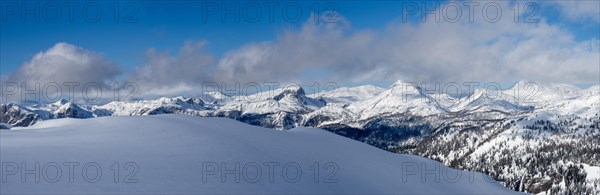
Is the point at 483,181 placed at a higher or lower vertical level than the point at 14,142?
lower

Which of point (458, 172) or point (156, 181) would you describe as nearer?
point (156, 181)

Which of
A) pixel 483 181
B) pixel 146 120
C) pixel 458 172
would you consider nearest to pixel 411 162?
pixel 458 172

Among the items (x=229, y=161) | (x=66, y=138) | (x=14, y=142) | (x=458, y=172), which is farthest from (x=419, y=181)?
(x=14, y=142)

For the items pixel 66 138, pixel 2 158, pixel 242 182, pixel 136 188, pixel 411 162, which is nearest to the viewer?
pixel 136 188

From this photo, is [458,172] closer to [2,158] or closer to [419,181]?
[419,181]

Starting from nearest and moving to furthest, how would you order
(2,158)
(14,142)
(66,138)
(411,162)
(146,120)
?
1. (2,158)
2. (14,142)
3. (66,138)
4. (146,120)
5. (411,162)

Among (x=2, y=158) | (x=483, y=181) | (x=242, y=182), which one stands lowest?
(x=483, y=181)
